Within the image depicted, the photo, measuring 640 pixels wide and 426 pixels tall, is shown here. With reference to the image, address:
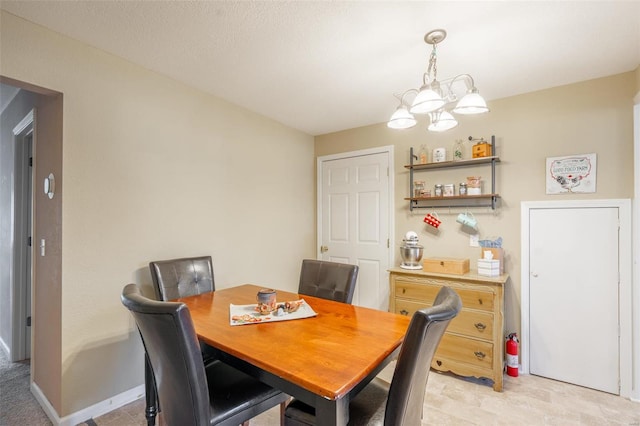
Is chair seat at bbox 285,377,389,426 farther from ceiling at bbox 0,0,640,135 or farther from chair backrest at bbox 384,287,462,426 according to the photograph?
ceiling at bbox 0,0,640,135

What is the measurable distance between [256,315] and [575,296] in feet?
8.39

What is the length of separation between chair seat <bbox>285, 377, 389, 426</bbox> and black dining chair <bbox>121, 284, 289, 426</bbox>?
0.17 m

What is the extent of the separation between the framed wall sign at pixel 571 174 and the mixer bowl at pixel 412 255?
1.18 metres

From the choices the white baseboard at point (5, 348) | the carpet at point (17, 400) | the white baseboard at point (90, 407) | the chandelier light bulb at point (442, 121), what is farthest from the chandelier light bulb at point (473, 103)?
the white baseboard at point (5, 348)

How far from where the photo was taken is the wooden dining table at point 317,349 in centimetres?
98

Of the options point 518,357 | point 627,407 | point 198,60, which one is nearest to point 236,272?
point 198,60

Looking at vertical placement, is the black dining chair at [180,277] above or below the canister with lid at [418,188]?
below

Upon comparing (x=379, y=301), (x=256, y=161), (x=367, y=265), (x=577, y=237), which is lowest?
(x=379, y=301)

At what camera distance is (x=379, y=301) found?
3.43 metres

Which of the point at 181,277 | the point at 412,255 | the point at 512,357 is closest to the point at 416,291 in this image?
the point at 412,255

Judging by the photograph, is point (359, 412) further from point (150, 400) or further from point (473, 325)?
point (473, 325)

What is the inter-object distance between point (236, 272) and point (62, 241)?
54.2 inches

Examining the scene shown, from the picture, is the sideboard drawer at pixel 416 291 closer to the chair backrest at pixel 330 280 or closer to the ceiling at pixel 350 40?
the chair backrest at pixel 330 280

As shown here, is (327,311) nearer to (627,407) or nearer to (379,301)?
(379,301)
